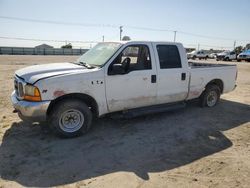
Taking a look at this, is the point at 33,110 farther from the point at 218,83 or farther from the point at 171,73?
the point at 218,83

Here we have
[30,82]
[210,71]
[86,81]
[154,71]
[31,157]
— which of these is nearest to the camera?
[31,157]

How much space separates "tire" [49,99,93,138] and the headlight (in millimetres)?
428

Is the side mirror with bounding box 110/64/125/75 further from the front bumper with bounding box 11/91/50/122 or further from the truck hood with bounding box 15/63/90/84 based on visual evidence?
the front bumper with bounding box 11/91/50/122

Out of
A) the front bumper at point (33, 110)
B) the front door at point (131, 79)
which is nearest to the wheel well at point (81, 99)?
the front bumper at point (33, 110)

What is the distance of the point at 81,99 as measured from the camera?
5152mm

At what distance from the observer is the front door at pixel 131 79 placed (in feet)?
17.4

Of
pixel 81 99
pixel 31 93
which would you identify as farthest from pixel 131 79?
pixel 31 93

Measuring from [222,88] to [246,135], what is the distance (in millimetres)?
2555

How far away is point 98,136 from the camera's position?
5219 mm

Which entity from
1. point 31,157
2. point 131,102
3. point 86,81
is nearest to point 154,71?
point 131,102

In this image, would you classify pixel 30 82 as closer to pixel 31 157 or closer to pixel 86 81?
pixel 86 81

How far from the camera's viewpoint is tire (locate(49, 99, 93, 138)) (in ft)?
15.9

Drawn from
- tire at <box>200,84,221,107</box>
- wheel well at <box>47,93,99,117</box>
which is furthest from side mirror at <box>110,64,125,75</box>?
tire at <box>200,84,221,107</box>

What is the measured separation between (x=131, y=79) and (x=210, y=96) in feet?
10.5
